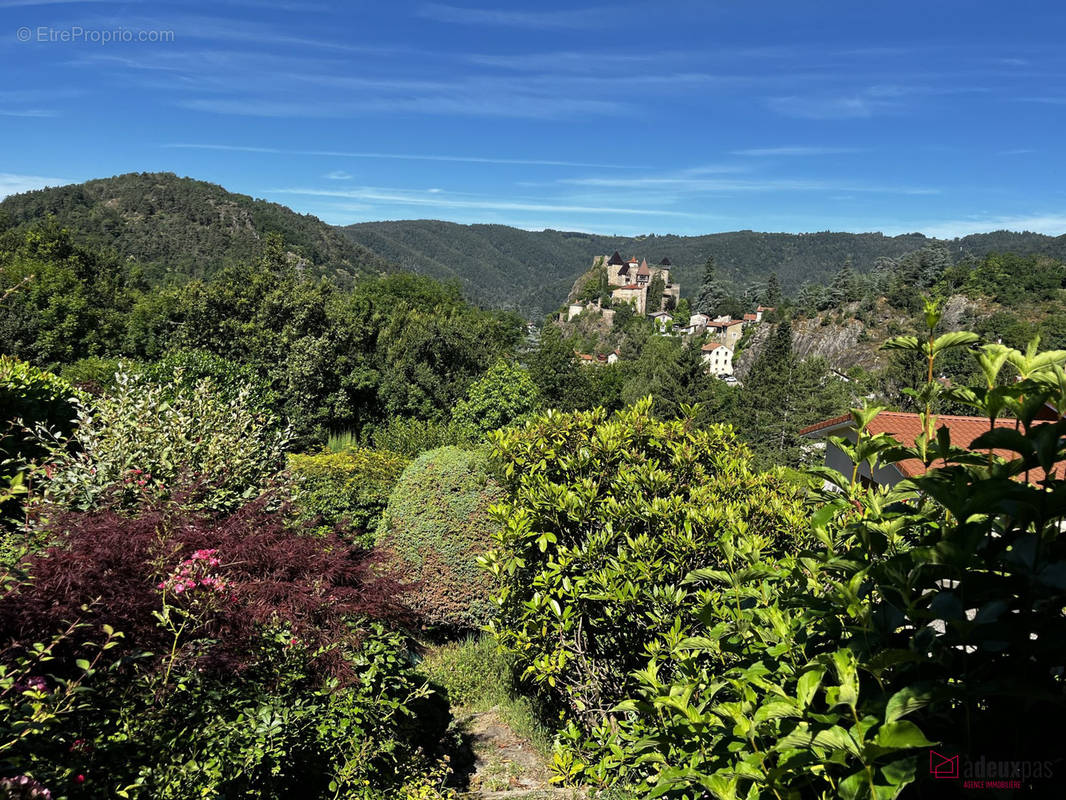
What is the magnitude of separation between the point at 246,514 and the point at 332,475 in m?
7.47

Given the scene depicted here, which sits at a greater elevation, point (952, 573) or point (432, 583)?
point (952, 573)

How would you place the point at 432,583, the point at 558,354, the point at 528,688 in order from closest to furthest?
the point at 528,688, the point at 432,583, the point at 558,354

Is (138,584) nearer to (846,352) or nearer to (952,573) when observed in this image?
(952,573)

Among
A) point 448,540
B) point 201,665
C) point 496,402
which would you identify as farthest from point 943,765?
point 496,402

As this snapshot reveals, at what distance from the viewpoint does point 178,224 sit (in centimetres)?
9531

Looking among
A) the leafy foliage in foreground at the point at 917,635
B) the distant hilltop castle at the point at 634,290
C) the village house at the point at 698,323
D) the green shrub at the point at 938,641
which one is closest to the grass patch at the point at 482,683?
the leafy foliage in foreground at the point at 917,635

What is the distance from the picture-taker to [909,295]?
259ft

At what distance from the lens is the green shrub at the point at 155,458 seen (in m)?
5.33

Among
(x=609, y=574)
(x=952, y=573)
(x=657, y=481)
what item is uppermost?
(x=952, y=573)

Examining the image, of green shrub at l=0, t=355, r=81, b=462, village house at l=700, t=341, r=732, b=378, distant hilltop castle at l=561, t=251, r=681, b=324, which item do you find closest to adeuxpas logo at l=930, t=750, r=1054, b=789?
green shrub at l=0, t=355, r=81, b=462

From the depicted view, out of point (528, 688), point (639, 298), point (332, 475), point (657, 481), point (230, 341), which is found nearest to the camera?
point (657, 481)

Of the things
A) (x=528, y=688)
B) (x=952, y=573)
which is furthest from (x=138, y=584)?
(x=528, y=688)

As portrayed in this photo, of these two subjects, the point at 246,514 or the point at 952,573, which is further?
the point at 246,514

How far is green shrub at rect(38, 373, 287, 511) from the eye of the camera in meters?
5.33
